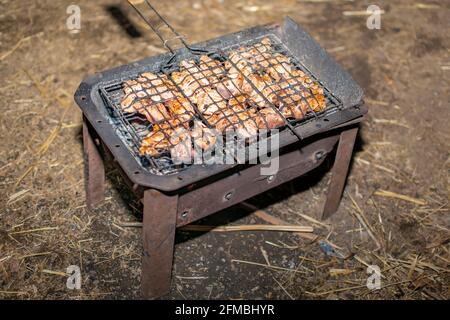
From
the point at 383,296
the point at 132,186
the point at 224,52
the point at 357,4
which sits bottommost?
the point at 383,296

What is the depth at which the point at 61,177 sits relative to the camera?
4883 mm

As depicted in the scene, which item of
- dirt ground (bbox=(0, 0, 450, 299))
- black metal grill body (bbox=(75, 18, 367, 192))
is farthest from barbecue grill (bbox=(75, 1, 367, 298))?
dirt ground (bbox=(0, 0, 450, 299))

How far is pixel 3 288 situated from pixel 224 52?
231 centimetres

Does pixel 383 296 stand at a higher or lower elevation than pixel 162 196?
lower

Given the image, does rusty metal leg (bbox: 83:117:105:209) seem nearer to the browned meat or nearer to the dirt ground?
the dirt ground

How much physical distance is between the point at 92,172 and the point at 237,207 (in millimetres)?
1214

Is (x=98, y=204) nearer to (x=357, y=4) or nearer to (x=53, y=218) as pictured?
(x=53, y=218)

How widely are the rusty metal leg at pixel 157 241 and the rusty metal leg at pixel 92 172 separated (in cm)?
95

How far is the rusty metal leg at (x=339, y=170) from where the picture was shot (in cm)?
414

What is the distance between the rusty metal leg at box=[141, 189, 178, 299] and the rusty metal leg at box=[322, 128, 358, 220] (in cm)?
138

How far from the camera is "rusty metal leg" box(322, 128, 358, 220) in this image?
4.14 metres

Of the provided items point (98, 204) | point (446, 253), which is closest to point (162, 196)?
point (98, 204)

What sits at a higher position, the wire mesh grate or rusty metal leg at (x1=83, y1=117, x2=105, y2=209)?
the wire mesh grate

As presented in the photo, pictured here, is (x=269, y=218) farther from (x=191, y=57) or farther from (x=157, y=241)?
(x=191, y=57)
